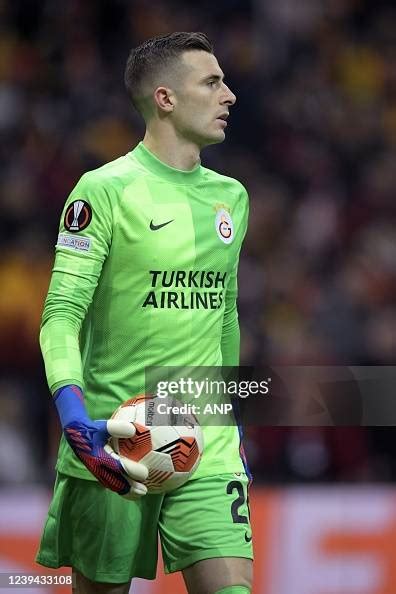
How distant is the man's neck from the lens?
12.4 ft

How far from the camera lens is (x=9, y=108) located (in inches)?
339

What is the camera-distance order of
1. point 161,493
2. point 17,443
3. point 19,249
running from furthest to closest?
point 19,249 → point 17,443 → point 161,493

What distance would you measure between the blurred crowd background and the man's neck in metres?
2.65

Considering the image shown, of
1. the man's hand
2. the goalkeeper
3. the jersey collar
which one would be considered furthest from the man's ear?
the man's hand

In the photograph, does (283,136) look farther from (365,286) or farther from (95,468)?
(95,468)

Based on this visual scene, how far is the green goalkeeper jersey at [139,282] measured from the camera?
3.51 m

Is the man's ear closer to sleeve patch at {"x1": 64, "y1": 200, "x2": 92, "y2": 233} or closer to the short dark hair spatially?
the short dark hair

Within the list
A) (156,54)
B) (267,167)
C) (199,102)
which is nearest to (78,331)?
(199,102)

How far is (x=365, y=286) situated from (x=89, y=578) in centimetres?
470

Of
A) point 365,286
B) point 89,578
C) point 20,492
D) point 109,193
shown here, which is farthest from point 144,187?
point 365,286

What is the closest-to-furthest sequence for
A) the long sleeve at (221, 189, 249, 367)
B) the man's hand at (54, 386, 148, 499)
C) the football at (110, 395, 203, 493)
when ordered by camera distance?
the man's hand at (54, 386, 148, 499)
the football at (110, 395, 203, 493)
the long sleeve at (221, 189, 249, 367)

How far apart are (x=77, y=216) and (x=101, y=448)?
71 cm

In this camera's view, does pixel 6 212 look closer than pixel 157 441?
No

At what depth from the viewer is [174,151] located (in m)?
3.77
